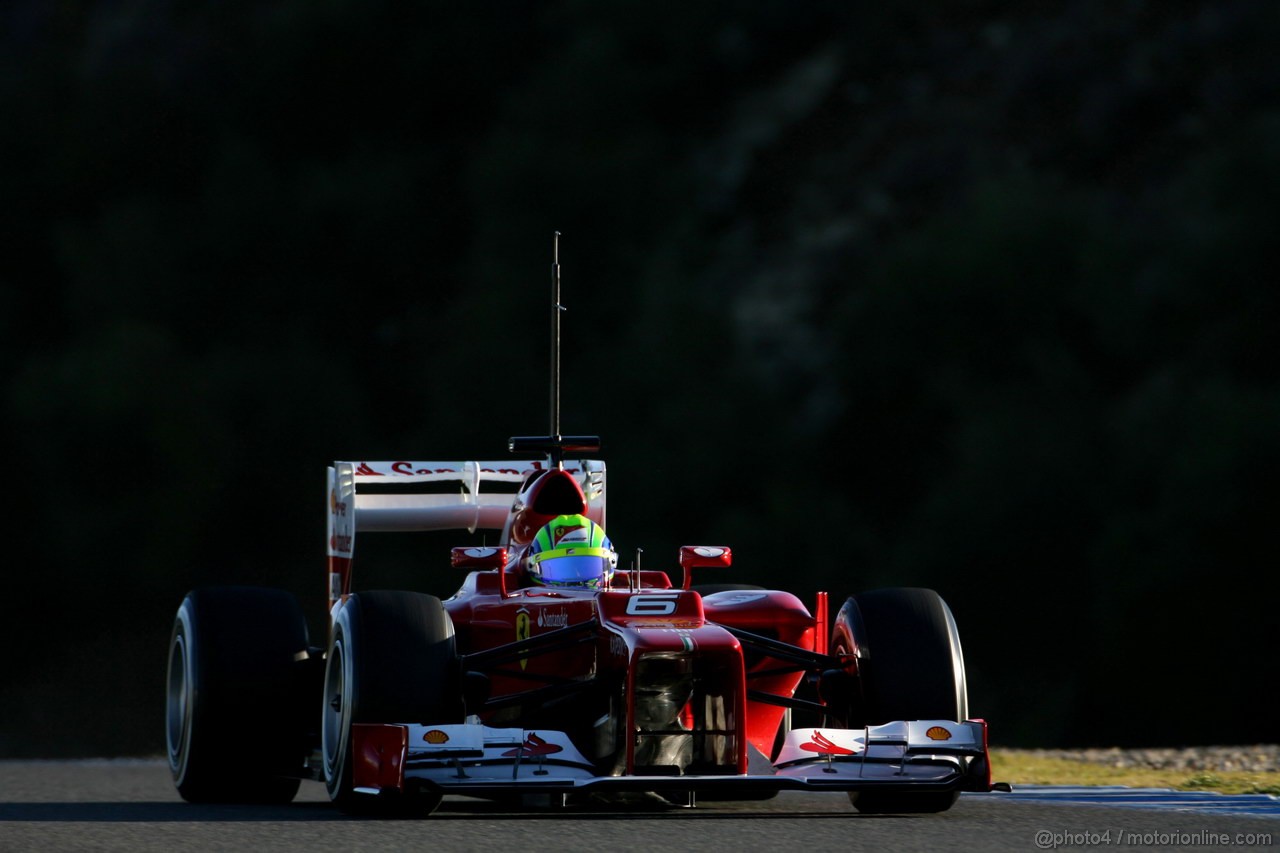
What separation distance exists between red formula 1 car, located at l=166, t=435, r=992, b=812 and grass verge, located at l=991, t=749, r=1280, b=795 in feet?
7.22

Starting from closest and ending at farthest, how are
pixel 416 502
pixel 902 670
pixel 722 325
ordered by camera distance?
pixel 902 670 < pixel 416 502 < pixel 722 325

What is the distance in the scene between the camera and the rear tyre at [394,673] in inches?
367

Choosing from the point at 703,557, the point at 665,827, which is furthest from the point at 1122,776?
the point at 665,827

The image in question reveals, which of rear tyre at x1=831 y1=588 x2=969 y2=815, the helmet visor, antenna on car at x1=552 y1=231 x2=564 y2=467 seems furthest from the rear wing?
rear tyre at x1=831 y1=588 x2=969 y2=815

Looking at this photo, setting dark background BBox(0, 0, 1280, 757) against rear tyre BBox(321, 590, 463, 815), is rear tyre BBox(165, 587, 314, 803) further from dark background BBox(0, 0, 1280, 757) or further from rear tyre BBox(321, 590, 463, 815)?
dark background BBox(0, 0, 1280, 757)

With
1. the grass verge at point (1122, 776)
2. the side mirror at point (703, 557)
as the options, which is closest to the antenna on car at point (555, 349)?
the side mirror at point (703, 557)

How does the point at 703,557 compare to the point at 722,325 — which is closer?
the point at 703,557

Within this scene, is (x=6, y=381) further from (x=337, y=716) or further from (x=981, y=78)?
(x=337, y=716)

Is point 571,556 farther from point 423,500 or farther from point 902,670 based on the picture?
point 423,500

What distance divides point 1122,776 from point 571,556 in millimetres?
4215

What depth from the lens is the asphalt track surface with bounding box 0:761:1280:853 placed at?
8188 mm

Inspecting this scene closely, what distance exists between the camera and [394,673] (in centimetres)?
934

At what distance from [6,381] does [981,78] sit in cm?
1960

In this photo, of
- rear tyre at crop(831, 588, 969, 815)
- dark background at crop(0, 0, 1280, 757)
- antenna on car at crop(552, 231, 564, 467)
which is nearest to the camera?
rear tyre at crop(831, 588, 969, 815)
